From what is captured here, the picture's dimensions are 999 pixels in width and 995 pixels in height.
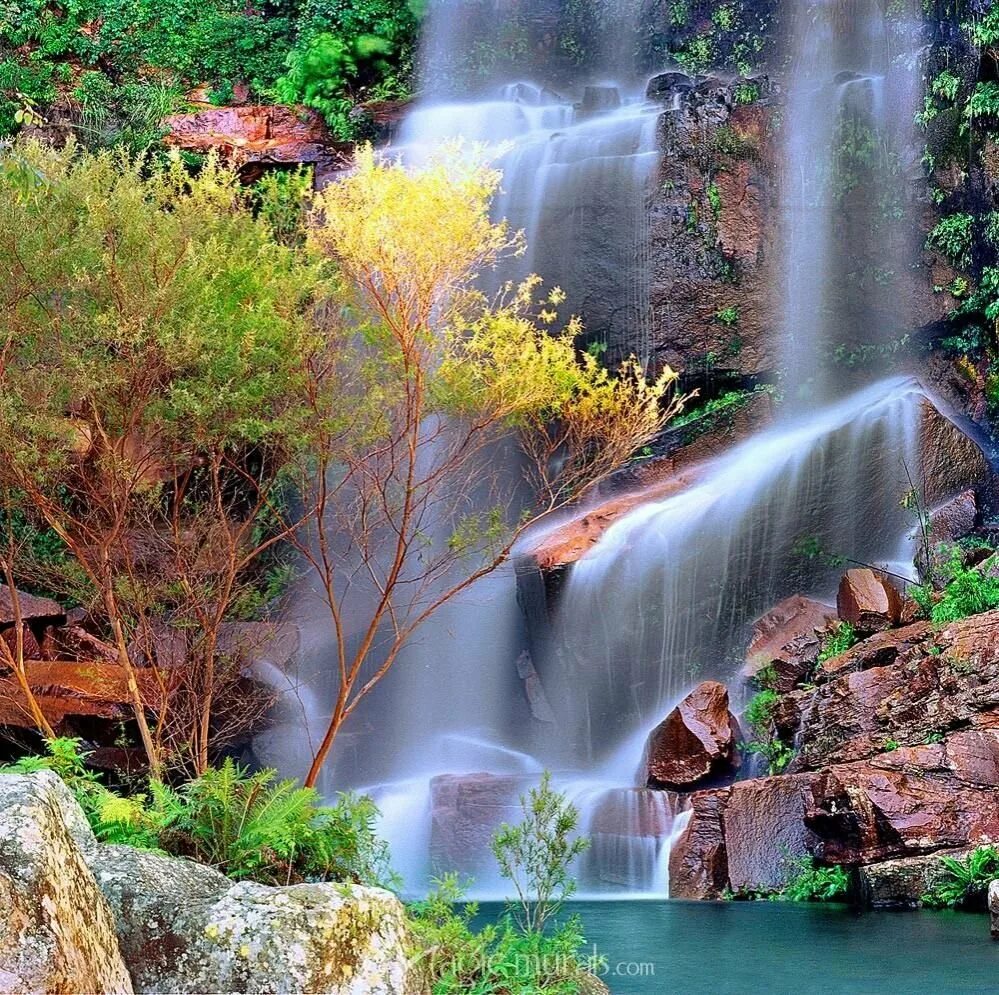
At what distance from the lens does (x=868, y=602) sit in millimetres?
13258

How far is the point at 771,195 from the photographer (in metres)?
19.1

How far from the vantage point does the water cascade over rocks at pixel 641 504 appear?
44.0ft

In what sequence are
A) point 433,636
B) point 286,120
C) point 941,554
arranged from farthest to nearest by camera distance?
1. point 286,120
2. point 433,636
3. point 941,554

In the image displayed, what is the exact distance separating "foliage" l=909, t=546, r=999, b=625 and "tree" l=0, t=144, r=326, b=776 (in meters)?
7.35

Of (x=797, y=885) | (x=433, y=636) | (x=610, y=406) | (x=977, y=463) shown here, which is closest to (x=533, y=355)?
(x=610, y=406)

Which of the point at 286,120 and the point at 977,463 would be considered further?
the point at 286,120

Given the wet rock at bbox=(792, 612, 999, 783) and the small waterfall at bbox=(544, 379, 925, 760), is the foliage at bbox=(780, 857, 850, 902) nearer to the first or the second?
the wet rock at bbox=(792, 612, 999, 783)

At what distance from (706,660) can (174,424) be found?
857 cm

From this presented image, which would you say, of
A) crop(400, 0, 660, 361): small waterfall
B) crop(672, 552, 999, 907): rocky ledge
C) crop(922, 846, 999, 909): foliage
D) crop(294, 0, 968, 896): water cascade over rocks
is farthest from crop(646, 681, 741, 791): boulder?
crop(400, 0, 660, 361): small waterfall

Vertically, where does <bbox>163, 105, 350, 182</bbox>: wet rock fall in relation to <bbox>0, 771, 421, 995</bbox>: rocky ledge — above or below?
above

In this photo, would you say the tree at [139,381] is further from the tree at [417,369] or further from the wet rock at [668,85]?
the wet rock at [668,85]

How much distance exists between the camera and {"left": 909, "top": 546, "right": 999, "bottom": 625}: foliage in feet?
40.5

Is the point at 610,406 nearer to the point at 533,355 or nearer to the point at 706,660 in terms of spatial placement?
the point at 533,355

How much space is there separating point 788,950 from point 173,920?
557cm
